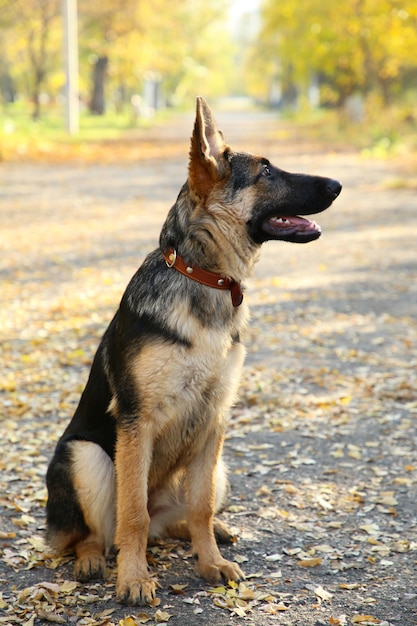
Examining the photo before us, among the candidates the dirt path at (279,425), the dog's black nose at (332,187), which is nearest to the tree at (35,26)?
the dirt path at (279,425)

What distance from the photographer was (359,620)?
3719 mm

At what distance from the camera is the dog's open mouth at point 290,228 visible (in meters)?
4.14

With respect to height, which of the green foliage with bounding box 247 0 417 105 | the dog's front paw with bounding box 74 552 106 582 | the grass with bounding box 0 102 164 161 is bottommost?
the dog's front paw with bounding box 74 552 106 582

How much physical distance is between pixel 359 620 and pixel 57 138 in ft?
96.4

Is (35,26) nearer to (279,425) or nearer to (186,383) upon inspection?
(279,425)

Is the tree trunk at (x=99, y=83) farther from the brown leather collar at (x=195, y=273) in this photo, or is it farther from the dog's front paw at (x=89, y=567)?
the dog's front paw at (x=89, y=567)

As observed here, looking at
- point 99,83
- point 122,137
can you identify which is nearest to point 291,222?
point 122,137

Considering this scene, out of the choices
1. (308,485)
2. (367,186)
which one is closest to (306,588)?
(308,485)

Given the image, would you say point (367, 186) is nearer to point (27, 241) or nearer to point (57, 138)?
point (27, 241)

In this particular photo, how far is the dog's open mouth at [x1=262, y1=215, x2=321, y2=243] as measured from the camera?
414cm

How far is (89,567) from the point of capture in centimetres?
405

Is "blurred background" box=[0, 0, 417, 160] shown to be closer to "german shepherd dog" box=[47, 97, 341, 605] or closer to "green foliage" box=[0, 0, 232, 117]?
"green foliage" box=[0, 0, 232, 117]

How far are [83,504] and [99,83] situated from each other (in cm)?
4853

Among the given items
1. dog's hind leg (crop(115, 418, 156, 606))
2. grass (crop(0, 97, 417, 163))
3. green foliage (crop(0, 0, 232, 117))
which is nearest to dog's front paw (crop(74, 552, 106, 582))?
dog's hind leg (crop(115, 418, 156, 606))
